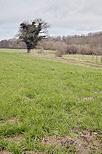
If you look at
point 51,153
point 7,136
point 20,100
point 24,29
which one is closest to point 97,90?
point 20,100

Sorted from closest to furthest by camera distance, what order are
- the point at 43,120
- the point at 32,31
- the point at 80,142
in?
1. the point at 80,142
2. the point at 43,120
3. the point at 32,31

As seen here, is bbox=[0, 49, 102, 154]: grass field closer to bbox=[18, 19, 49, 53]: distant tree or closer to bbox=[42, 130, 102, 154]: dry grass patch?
bbox=[42, 130, 102, 154]: dry grass patch

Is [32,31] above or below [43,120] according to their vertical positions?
above

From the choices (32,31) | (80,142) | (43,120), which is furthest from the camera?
(32,31)

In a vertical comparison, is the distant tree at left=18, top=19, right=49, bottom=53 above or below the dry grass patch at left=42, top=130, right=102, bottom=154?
above

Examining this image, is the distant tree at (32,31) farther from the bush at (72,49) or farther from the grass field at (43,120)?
the grass field at (43,120)

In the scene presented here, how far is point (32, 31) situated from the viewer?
37281 millimetres

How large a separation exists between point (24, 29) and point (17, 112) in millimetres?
38874

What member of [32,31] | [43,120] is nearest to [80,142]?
[43,120]

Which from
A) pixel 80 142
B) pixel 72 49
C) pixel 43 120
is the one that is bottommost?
pixel 80 142

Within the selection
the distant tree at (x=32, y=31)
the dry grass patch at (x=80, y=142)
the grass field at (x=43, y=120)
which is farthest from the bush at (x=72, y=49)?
the dry grass patch at (x=80, y=142)

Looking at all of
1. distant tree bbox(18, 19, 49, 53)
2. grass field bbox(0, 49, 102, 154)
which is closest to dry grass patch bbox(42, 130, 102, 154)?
grass field bbox(0, 49, 102, 154)

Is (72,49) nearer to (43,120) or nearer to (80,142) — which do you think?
(43,120)

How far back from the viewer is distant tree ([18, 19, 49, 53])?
3666cm
